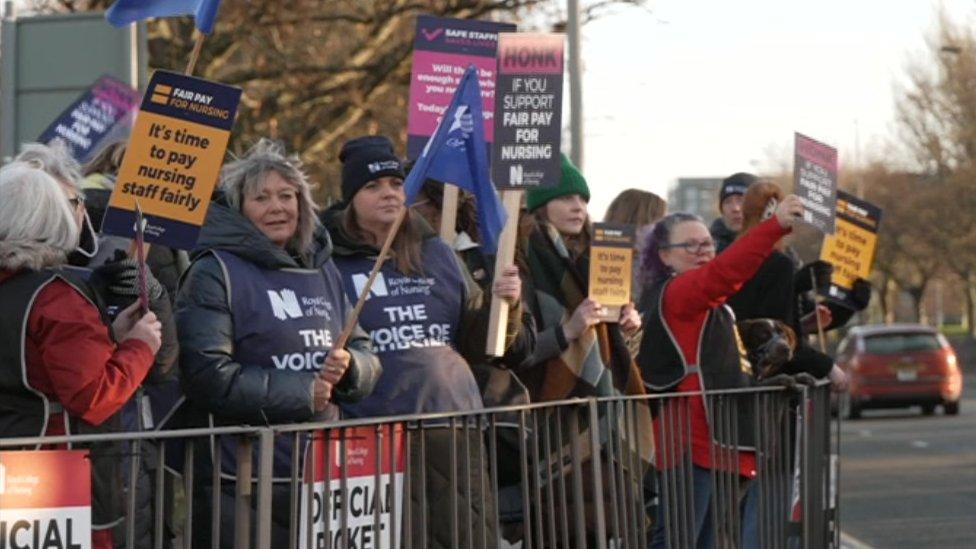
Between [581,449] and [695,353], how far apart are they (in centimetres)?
190

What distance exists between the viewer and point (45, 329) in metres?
6.04

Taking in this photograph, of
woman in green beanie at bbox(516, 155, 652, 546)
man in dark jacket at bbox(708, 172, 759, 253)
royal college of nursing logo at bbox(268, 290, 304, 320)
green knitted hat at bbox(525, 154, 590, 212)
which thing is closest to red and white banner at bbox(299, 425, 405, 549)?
royal college of nursing logo at bbox(268, 290, 304, 320)

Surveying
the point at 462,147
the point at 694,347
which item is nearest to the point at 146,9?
the point at 462,147

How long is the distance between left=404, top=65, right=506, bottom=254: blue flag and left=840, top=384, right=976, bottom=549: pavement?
23.6 ft

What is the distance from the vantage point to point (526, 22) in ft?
87.9

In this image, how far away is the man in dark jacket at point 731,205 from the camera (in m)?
11.5

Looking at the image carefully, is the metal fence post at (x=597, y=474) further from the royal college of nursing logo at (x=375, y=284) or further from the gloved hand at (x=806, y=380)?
the gloved hand at (x=806, y=380)

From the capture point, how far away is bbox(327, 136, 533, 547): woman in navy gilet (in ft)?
25.3

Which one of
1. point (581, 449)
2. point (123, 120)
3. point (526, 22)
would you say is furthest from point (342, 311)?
point (526, 22)

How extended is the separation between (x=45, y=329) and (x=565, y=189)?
3567 mm

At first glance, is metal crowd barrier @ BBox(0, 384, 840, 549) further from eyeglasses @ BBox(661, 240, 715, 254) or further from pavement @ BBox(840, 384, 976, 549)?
pavement @ BBox(840, 384, 976, 549)

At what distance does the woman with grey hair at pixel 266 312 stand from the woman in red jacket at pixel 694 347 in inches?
55.5

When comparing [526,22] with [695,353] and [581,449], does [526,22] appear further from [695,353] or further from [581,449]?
[581,449]

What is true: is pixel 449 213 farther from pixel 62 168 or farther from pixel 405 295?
pixel 62 168
